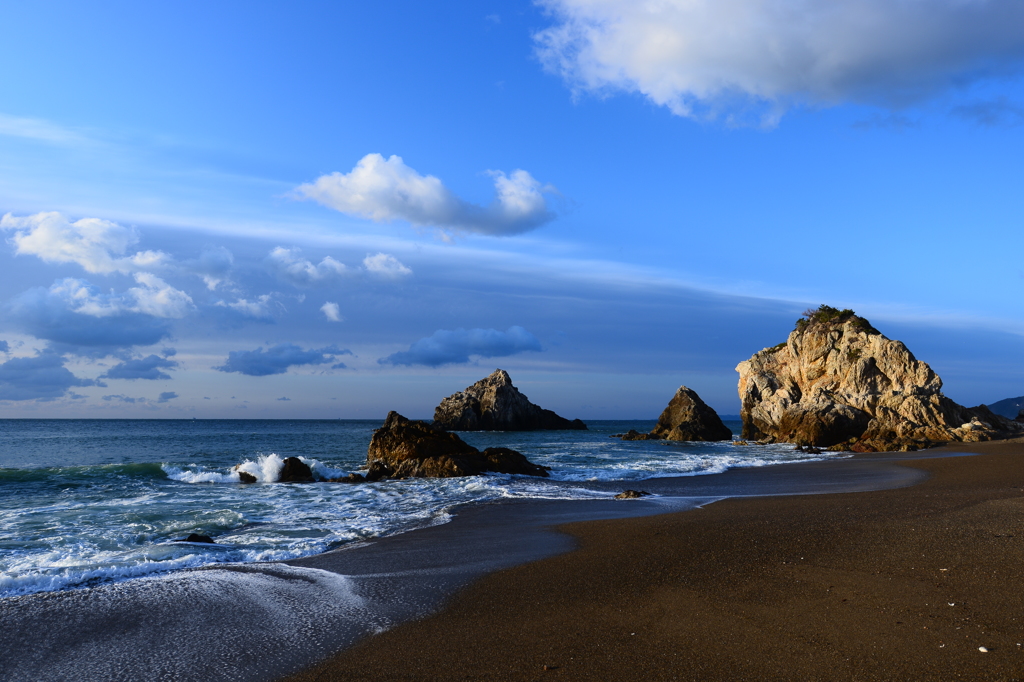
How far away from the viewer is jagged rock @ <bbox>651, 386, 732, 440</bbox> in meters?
53.7

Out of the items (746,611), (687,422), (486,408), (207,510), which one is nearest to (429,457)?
(207,510)

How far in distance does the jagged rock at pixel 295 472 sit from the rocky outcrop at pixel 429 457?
7.87 feet

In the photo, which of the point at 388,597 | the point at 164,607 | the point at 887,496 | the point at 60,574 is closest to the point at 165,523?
the point at 60,574

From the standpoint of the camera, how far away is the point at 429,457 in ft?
74.2

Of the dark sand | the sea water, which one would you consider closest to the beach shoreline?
the dark sand

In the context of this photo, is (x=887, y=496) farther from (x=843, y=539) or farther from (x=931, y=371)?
(x=931, y=371)

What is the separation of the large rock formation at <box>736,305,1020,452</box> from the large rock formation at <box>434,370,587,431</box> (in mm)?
31659

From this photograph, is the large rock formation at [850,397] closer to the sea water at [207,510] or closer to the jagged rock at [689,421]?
the jagged rock at [689,421]

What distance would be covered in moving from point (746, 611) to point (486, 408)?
70319 millimetres

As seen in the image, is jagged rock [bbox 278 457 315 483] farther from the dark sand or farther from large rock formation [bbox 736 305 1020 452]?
large rock formation [bbox 736 305 1020 452]

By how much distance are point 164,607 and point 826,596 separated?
23.6 ft

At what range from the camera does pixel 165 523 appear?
1283 cm

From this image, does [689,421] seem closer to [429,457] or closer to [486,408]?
[486,408]

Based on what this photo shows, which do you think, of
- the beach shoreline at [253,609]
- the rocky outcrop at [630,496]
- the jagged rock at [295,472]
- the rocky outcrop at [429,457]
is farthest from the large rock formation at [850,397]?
the beach shoreline at [253,609]
